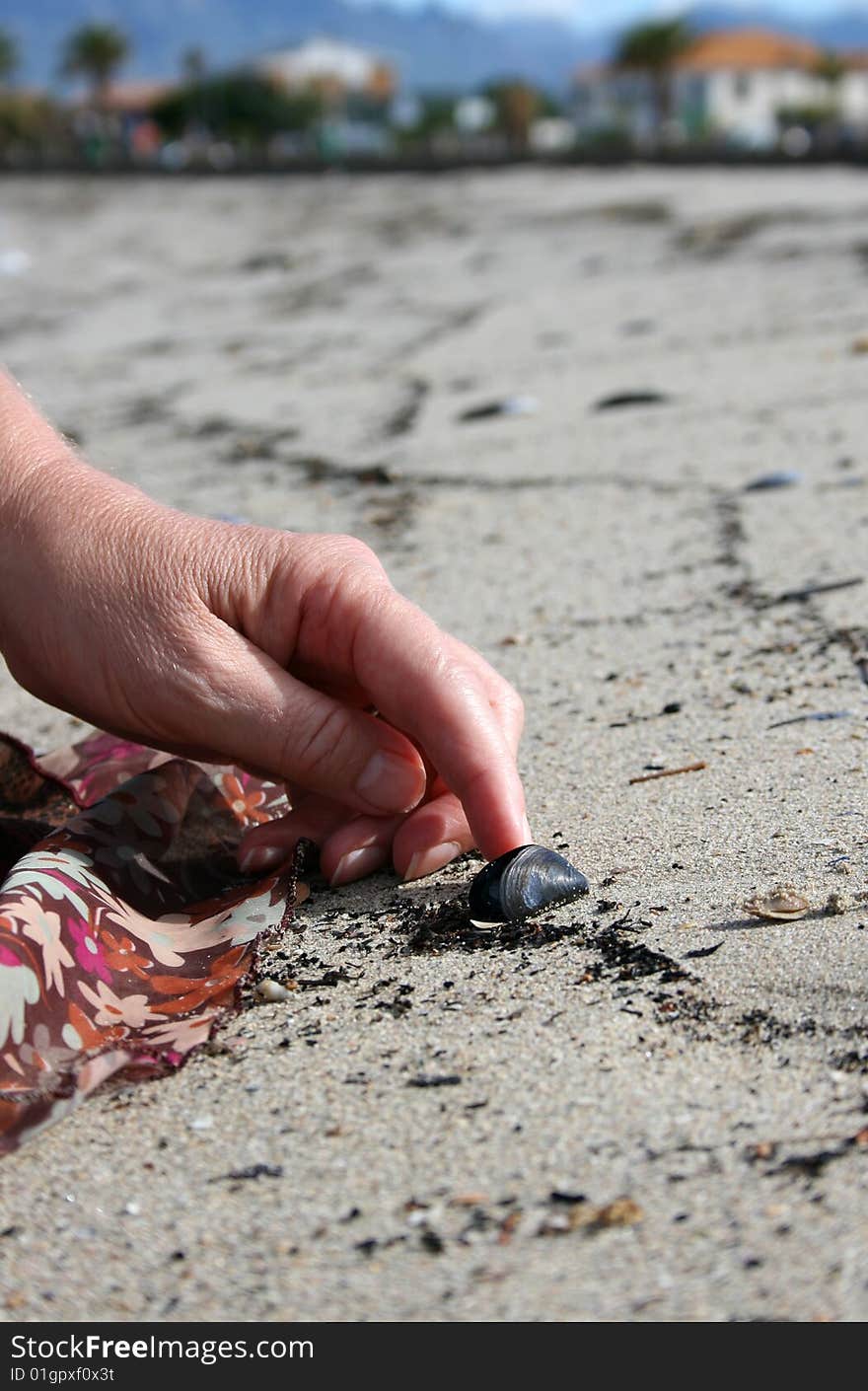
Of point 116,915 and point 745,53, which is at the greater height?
point 745,53

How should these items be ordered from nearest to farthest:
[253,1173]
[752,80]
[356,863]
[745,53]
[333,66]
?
[253,1173]
[356,863]
[745,53]
[752,80]
[333,66]

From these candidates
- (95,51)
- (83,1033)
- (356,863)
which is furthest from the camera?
(95,51)

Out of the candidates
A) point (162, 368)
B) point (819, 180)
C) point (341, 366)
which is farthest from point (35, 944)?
point (819, 180)

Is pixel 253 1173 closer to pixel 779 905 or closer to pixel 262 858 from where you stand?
pixel 262 858

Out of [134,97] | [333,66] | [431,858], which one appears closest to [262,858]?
[431,858]

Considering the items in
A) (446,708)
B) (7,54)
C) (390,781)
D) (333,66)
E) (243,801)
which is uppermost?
(333,66)

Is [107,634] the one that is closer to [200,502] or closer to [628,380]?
[200,502]

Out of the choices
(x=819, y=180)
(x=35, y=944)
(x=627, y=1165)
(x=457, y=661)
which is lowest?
(x=627, y=1165)
